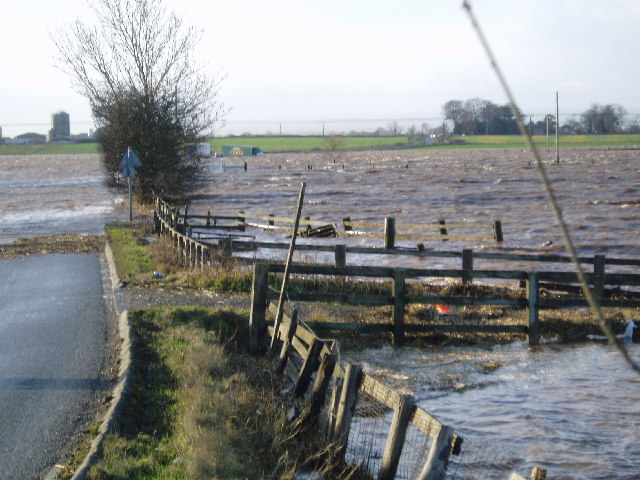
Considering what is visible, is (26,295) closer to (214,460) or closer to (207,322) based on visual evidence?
(207,322)

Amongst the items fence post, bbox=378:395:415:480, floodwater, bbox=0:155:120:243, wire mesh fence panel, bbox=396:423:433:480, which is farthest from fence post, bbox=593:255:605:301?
floodwater, bbox=0:155:120:243

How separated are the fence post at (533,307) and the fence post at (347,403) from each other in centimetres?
664

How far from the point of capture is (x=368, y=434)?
871 cm

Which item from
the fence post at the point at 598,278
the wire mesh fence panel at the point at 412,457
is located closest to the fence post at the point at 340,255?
the fence post at the point at 598,278

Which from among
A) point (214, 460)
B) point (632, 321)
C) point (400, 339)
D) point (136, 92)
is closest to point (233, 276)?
point (400, 339)

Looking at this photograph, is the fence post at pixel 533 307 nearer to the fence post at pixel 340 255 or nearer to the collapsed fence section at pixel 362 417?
the collapsed fence section at pixel 362 417

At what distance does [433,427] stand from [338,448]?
1.43 m

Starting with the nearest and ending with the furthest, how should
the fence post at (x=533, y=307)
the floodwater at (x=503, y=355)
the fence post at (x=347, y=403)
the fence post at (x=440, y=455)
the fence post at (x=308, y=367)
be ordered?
the fence post at (x=440, y=455) < the fence post at (x=347, y=403) < the fence post at (x=308, y=367) < the floodwater at (x=503, y=355) < the fence post at (x=533, y=307)

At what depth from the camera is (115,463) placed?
22.3 feet

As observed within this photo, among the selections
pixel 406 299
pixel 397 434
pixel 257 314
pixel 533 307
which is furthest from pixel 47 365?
pixel 533 307

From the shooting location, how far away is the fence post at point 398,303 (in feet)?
40.8

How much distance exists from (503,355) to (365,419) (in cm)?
417

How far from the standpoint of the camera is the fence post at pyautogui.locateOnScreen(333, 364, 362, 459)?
22.6 ft

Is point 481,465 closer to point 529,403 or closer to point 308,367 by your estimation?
point 308,367
